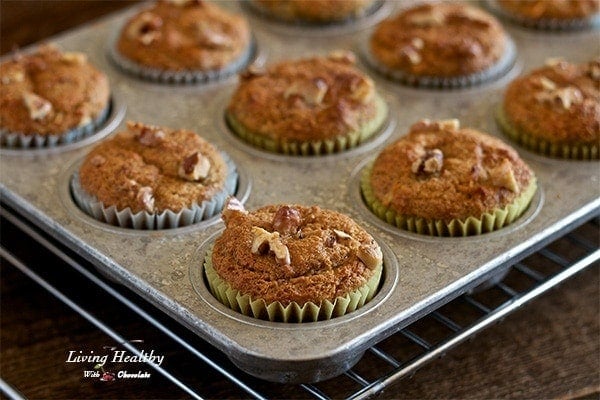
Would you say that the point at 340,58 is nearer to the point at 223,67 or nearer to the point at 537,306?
the point at 223,67

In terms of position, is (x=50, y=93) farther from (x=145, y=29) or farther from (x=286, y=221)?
(x=286, y=221)

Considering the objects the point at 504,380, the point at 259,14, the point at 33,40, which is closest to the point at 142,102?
the point at 259,14

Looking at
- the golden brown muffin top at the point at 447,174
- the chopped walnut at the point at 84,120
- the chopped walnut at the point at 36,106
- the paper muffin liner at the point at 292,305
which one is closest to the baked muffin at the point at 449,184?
the golden brown muffin top at the point at 447,174

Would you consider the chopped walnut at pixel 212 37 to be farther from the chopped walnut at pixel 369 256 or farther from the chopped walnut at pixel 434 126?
the chopped walnut at pixel 369 256

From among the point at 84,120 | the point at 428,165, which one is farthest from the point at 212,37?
the point at 428,165

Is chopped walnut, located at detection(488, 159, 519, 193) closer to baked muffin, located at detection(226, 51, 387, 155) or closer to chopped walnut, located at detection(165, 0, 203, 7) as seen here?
baked muffin, located at detection(226, 51, 387, 155)
